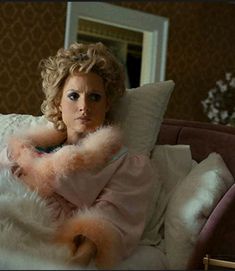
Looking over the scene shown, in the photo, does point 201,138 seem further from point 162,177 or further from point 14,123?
point 14,123

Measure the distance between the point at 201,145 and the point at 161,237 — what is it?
366 millimetres

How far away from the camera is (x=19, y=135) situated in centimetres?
137

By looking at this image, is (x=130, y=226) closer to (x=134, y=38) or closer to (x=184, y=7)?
(x=134, y=38)

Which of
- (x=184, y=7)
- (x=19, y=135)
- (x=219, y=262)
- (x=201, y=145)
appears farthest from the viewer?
(x=184, y=7)

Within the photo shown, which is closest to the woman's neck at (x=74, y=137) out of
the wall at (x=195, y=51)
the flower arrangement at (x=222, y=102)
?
the flower arrangement at (x=222, y=102)

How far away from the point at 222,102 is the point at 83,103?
2.46 metres

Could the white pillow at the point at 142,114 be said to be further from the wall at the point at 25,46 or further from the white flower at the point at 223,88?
the white flower at the point at 223,88

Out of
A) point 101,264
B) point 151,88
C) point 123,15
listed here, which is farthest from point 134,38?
point 101,264

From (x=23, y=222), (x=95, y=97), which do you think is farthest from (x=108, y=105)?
(x=23, y=222)

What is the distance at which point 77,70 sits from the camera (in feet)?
4.30

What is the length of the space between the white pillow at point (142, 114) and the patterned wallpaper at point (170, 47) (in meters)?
1.74

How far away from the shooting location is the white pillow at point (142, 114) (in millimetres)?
1422

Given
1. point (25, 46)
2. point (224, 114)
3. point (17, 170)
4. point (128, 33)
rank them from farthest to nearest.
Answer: point (128, 33), point (224, 114), point (25, 46), point (17, 170)

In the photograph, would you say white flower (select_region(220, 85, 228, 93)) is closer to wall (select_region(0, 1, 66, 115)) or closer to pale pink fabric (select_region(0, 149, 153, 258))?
Answer: wall (select_region(0, 1, 66, 115))
